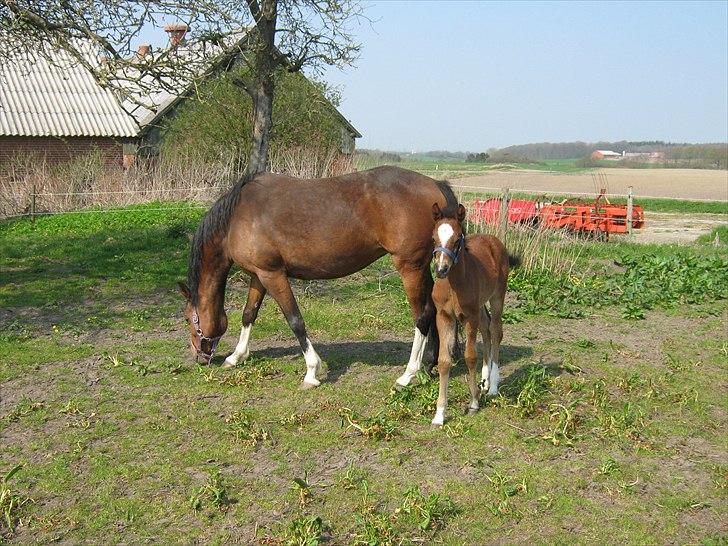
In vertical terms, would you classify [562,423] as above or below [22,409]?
above

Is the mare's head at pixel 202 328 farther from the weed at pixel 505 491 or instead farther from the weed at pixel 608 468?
the weed at pixel 608 468

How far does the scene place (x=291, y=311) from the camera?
6.80m

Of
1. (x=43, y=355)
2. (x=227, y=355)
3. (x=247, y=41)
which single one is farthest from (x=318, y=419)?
(x=247, y=41)

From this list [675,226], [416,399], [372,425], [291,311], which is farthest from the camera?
[675,226]

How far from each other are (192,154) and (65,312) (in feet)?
42.2

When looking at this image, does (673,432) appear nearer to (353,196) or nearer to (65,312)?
(353,196)

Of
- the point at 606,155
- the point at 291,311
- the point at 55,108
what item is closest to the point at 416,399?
the point at 291,311

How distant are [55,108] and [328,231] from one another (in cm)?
2212

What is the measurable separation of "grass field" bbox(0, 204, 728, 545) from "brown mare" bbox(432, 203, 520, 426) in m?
0.25

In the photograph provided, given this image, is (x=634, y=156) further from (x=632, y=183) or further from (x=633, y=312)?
(x=633, y=312)

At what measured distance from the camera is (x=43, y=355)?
7.42 metres

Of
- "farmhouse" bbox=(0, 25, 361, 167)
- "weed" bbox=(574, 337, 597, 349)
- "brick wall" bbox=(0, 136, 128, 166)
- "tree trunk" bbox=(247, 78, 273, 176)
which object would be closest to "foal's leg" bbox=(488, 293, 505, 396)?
"weed" bbox=(574, 337, 597, 349)

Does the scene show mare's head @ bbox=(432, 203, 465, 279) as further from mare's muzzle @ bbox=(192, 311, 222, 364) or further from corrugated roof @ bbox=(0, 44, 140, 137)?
corrugated roof @ bbox=(0, 44, 140, 137)

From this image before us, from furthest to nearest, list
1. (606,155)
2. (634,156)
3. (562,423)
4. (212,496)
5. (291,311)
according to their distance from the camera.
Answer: (606,155) < (634,156) < (291,311) < (562,423) < (212,496)
